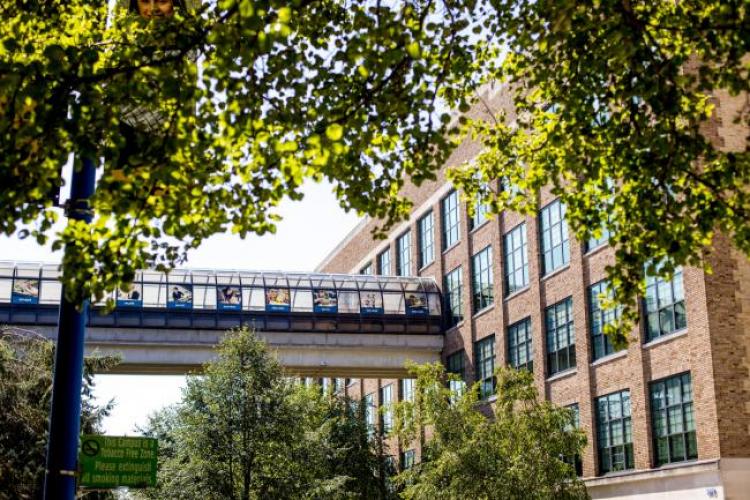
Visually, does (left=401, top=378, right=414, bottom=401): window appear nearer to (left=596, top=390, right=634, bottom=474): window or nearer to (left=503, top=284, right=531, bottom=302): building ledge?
(left=503, top=284, right=531, bottom=302): building ledge

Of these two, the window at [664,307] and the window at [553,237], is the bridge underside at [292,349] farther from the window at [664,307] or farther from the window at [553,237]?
the window at [664,307]

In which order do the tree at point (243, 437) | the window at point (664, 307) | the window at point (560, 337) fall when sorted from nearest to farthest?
the window at point (664, 307) < the tree at point (243, 437) < the window at point (560, 337)

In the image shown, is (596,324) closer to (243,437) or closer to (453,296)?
(243,437)

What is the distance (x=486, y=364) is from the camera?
42406mm

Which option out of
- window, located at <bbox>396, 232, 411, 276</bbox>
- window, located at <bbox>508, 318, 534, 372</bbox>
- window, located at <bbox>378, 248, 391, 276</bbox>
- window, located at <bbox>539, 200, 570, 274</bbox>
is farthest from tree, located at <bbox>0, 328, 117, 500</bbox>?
window, located at <bbox>378, 248, 391, 276</bbox>

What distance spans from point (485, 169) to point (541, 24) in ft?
9.59

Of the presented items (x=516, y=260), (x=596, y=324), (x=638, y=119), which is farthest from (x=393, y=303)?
(x=638, y=119)

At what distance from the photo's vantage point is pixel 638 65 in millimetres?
9406

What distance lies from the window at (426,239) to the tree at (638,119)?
36.6 m

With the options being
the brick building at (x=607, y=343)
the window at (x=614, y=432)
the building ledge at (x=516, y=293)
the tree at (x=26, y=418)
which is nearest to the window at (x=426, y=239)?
the brick building at (x=607, y=343)

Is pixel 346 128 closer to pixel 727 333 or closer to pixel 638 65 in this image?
pixel 638 65

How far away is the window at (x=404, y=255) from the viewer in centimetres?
5266

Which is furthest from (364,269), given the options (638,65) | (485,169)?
(638,65)

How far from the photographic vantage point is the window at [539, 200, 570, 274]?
3572cm
